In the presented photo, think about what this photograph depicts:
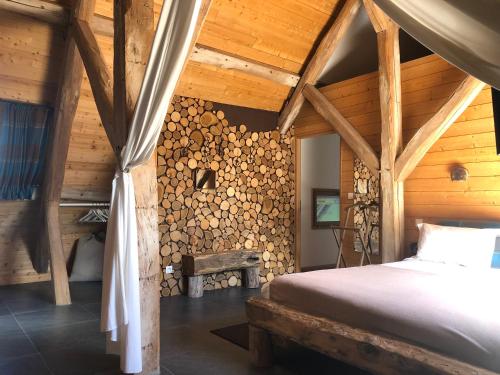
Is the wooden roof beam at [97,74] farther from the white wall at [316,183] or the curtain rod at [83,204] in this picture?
the white wall at [316,183]

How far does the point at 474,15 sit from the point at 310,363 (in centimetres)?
251

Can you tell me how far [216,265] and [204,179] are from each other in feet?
3.74

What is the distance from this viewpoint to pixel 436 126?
420 centimetres

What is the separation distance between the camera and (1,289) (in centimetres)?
501

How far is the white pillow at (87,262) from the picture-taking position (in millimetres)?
5572

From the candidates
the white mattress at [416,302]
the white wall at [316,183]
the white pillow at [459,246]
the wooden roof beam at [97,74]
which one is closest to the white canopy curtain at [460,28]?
the white mattress at [416,302]

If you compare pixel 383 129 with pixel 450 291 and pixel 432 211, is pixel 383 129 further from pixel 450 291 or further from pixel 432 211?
pixel 450 291

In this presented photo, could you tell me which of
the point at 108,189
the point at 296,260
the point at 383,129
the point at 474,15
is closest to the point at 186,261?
the point at 108,189

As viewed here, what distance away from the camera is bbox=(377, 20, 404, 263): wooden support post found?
14.7 ft

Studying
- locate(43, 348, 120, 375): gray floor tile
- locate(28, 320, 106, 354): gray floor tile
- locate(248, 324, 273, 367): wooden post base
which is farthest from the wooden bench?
locate(248, 324, 273, 367): wooden post base

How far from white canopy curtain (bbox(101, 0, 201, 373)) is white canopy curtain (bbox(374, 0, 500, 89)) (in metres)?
1.37

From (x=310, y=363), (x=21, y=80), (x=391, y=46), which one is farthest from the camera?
(x=391, y=46)

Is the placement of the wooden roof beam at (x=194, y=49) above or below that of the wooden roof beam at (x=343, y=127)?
above

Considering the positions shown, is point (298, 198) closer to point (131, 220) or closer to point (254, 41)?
point (254, 41)
